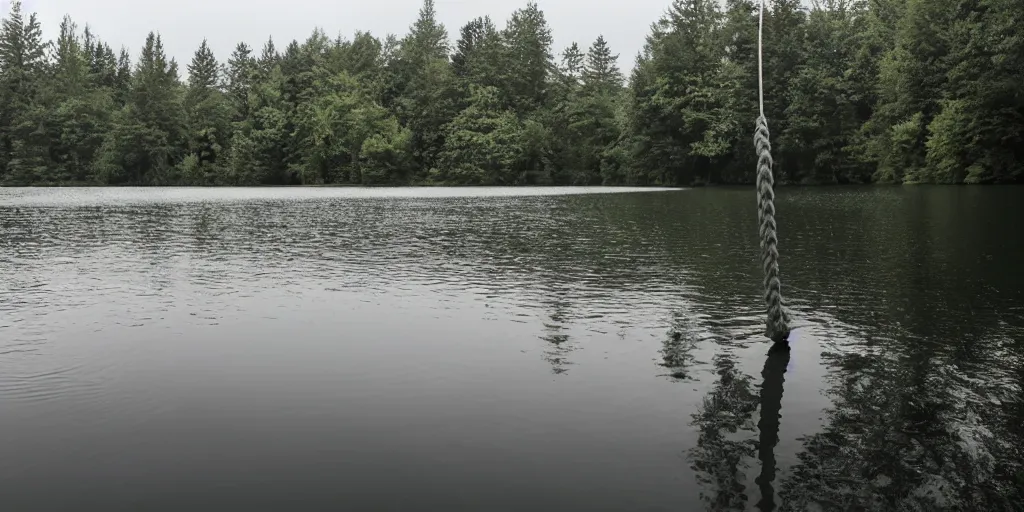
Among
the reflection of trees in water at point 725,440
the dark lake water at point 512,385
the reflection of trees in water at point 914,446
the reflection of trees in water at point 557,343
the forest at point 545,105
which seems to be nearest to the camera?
the reflection of trees in water at point 914,446

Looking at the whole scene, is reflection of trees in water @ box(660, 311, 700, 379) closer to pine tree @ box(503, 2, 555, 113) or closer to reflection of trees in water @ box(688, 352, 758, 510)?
reflection of trees in water @ box(688, 352, 758, 510)

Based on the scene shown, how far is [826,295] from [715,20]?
8297cm

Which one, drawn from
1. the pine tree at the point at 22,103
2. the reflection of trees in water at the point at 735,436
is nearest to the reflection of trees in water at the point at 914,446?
the reflection of trees in water at the point at 735,436

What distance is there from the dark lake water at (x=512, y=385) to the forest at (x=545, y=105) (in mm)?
48650

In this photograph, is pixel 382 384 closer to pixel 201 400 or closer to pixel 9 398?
pixel 201 400

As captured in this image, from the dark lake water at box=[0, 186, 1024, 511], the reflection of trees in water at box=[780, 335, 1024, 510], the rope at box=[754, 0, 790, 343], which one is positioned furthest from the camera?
the rope at box=[754, 0, 790, 343]

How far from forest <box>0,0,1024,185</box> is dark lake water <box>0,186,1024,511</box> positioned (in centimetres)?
4865

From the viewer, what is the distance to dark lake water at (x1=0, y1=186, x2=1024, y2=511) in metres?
6.27

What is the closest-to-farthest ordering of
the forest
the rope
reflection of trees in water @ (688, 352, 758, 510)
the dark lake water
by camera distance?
reflection of trees in water @ (688, 352, 758, 510) < the dark lake water < the rope < the forest

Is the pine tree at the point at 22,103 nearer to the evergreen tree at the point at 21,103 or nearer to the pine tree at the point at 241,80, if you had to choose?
the evergreen tree at the point at 21,103

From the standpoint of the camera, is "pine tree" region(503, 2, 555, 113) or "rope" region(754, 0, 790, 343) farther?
"pine tree" region(503, 2, 555, 113)

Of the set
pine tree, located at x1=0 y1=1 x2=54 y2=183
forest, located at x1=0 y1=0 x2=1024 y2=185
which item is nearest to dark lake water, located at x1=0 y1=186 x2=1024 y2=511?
forest, located at x1=0 y1=0 x2=1024 y2=185

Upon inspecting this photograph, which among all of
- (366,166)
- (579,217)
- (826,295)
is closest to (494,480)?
(826,295)

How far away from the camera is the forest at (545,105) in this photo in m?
65.7
